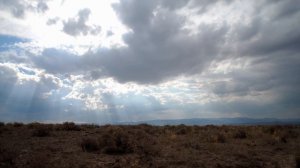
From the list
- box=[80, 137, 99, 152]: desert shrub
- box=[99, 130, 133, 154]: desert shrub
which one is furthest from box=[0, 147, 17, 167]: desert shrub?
box=[99, 130, 133, 154]: desert shrub

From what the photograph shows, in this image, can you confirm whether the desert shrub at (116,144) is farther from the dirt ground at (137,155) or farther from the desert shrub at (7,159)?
the desert shrub at (7,159)

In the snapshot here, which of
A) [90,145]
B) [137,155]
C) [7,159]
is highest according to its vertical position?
[90,145]

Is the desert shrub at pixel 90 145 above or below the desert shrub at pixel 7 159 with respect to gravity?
above

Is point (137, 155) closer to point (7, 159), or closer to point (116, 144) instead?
point (116, 144)

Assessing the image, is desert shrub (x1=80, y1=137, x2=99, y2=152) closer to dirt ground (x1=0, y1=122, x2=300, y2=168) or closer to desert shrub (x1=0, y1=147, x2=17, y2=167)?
dirt ground (x1=0, y1=122, x2=300, y2=168)

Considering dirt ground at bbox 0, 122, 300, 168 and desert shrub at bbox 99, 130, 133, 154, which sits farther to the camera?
desert shrub at bbox 99, 130, 133, 154

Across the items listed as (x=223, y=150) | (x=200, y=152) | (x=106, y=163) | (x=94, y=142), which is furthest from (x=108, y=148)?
(x=223, y=150)

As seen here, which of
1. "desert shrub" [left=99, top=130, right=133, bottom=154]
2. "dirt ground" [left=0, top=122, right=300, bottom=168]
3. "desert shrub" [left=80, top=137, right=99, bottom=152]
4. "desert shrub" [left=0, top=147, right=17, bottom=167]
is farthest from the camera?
"desert shrub" [left=80, top=137, right=99, bottom=152]

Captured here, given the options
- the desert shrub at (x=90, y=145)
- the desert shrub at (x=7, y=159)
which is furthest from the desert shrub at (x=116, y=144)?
the desert shrub at (x=7, y=159)

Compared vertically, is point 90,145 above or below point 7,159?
above

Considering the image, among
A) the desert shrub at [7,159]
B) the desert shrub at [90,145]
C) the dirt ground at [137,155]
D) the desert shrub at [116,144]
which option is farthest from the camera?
the desert shrub at [90,145]

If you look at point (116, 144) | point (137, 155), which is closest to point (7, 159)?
point (137, 155)

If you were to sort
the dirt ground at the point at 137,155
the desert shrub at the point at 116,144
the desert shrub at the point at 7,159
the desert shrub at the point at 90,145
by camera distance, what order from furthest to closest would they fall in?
the desert shrub at the point at 90,145 < the desert shrub at the point at 116,144 < the dirt ground at the point at 137,155 < the desert shrub at the point at 7,159

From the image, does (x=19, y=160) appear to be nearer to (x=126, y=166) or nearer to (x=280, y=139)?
(x=126, y=166)
